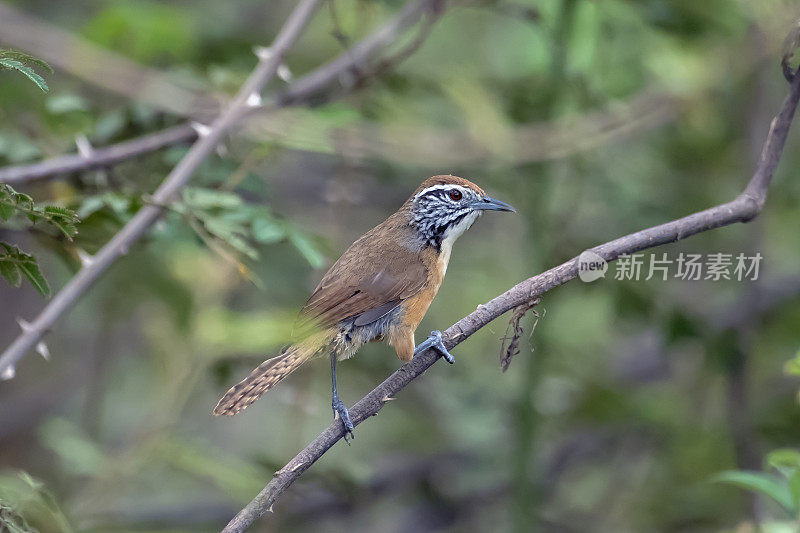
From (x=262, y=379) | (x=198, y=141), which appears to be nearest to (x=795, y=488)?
(x=262, y=379)

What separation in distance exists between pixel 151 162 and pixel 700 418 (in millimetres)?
3862

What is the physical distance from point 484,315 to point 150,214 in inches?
53.3

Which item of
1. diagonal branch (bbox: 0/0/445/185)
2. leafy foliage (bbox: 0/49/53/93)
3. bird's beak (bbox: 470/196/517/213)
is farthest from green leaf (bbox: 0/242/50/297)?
diagonal branch (bbox: 0/0/445/185)

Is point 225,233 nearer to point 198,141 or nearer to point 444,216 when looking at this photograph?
point 444,216

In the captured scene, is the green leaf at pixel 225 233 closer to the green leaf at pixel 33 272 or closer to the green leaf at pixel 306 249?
the green leaf at pixel 306 249

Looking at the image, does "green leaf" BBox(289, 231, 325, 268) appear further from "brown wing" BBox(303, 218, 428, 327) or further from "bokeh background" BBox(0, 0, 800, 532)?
"brown wing" BBox(303, 218, 428, 327)

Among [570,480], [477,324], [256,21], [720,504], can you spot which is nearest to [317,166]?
[256,21]

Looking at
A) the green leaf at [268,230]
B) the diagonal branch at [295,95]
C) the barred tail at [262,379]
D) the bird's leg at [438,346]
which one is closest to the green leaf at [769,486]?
the bird's leg at [438,346]

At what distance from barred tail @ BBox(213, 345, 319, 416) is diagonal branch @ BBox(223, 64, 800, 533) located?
0.90ft

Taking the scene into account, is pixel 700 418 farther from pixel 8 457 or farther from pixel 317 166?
pixel 8 457

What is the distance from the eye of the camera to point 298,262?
4996mm

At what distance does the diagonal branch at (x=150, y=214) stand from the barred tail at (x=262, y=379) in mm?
724

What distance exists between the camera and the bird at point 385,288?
2.22 meters

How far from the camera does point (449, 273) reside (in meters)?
6.15
